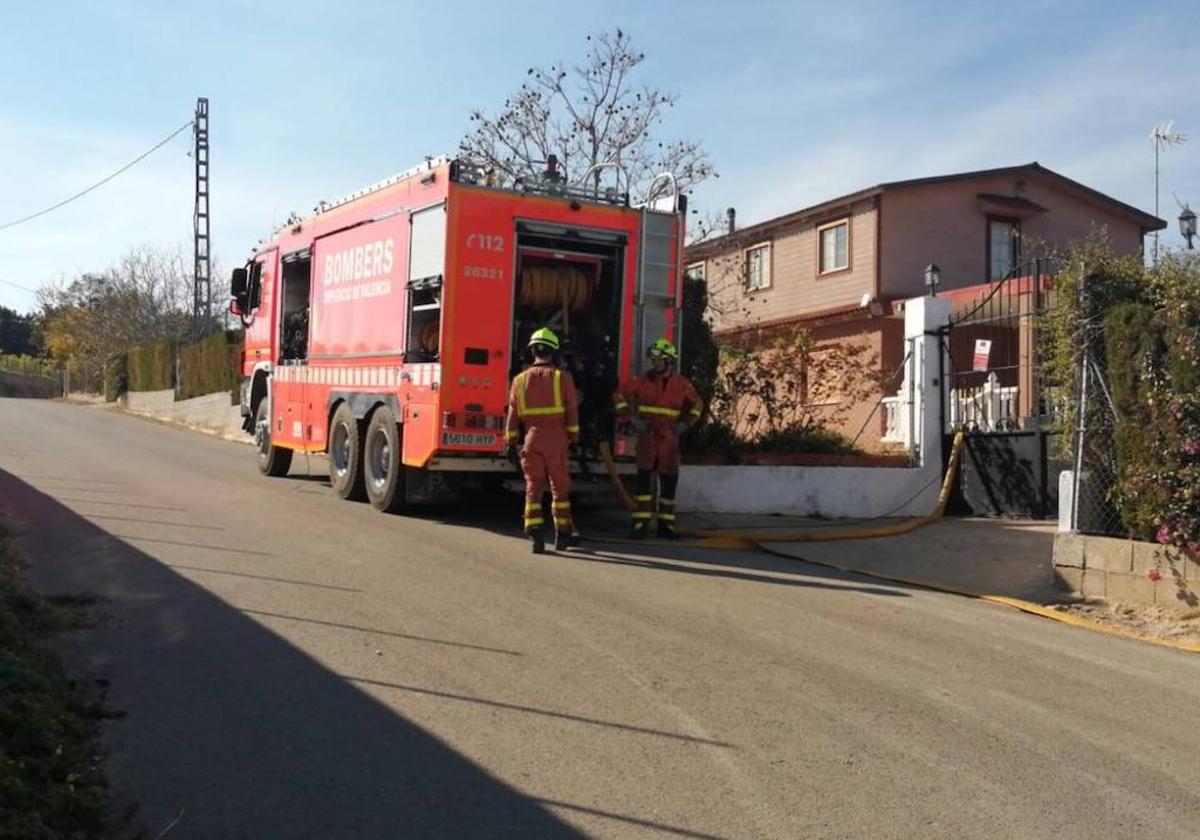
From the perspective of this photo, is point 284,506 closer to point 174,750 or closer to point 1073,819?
point 174,750

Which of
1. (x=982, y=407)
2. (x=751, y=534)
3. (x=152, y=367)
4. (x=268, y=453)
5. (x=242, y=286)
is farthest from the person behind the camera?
(x=152, y=367)

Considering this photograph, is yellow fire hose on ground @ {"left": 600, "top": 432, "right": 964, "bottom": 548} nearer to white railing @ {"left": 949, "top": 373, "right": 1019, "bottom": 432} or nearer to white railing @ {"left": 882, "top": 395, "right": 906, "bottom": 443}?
white railing @ {"left": 949, "top": 373, "right": 1019, "bottom": 432}

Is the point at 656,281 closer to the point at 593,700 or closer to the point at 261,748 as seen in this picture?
the point at 593,700

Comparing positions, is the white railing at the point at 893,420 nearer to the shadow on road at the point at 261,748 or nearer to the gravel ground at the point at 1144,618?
the gravel ground at the point at 1144,618

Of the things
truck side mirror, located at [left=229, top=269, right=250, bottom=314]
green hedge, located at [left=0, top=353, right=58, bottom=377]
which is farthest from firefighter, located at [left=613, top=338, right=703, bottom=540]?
green hedge, located at [left=0, top=353, right=58, bottom=377]

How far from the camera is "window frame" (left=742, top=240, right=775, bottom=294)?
83.4 ft

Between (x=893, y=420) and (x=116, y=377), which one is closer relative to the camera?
(x=893, y=420)

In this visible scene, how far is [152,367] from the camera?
123ft

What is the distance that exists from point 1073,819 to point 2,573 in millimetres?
6035

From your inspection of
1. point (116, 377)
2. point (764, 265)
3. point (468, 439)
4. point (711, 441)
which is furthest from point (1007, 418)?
point (116, 377)

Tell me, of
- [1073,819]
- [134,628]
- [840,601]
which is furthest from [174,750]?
[840,601]

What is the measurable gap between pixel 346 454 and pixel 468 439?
2881mm

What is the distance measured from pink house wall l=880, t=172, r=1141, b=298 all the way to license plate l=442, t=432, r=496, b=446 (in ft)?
46.1

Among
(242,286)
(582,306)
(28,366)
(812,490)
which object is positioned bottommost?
(812,490)
